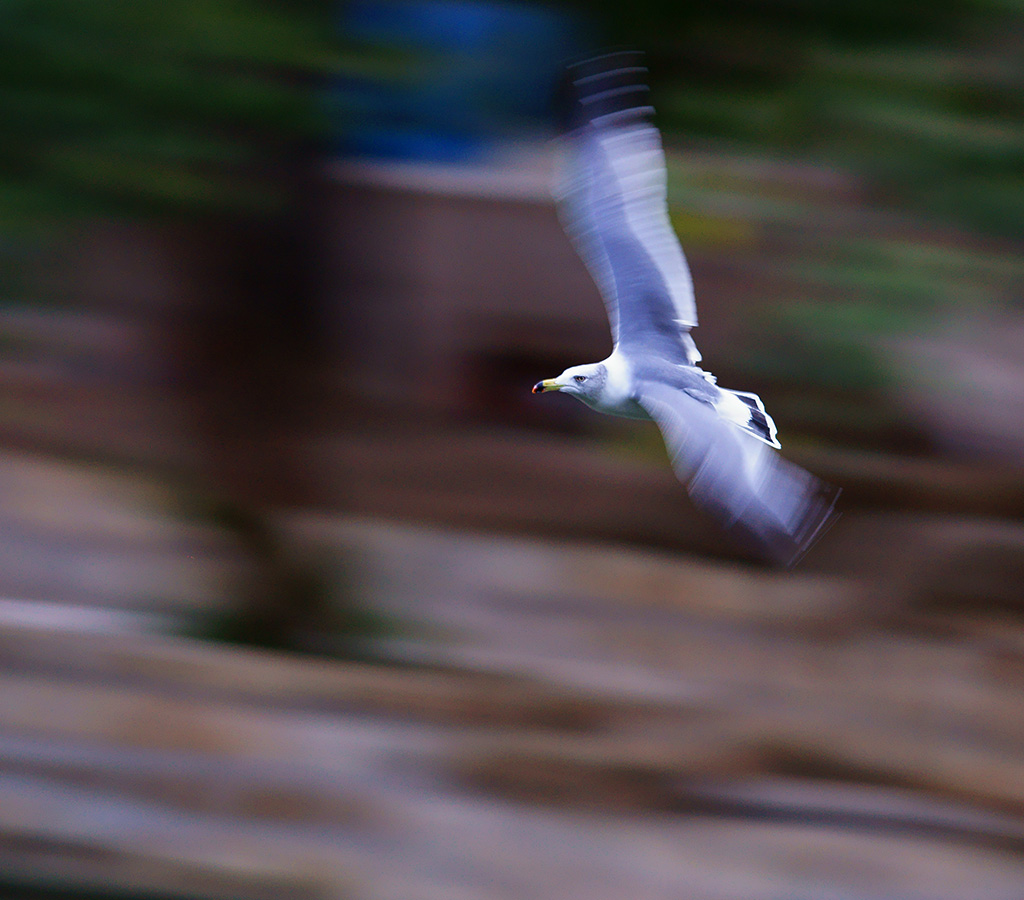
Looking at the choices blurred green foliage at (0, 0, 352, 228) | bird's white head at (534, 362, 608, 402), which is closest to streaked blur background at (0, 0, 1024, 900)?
blurred green foliage at (0, 0, 352, 228)

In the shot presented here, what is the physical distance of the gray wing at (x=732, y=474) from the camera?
879mm

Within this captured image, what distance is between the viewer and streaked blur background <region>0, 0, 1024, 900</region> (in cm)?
167

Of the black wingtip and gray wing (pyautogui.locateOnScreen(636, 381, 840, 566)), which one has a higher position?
the black wingtip

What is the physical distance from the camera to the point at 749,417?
3.50 feet

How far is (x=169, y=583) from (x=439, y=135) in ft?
4.42

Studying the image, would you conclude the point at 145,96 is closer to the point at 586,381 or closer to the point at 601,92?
the point at 601,92

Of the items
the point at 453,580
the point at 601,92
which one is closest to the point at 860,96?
the point at 601,92

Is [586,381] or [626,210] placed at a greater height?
[626,210]

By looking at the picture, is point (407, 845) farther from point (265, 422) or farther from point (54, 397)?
point (54, 397)

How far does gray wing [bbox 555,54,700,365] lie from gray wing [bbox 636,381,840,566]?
0.21 m

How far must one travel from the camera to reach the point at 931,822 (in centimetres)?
227

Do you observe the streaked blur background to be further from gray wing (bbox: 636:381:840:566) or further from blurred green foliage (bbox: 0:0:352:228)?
gray wing (bbox: 636:381:840:566)

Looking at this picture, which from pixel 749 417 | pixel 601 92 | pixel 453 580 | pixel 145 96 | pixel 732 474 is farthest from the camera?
pixel 453 580

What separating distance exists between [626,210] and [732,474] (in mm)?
386
